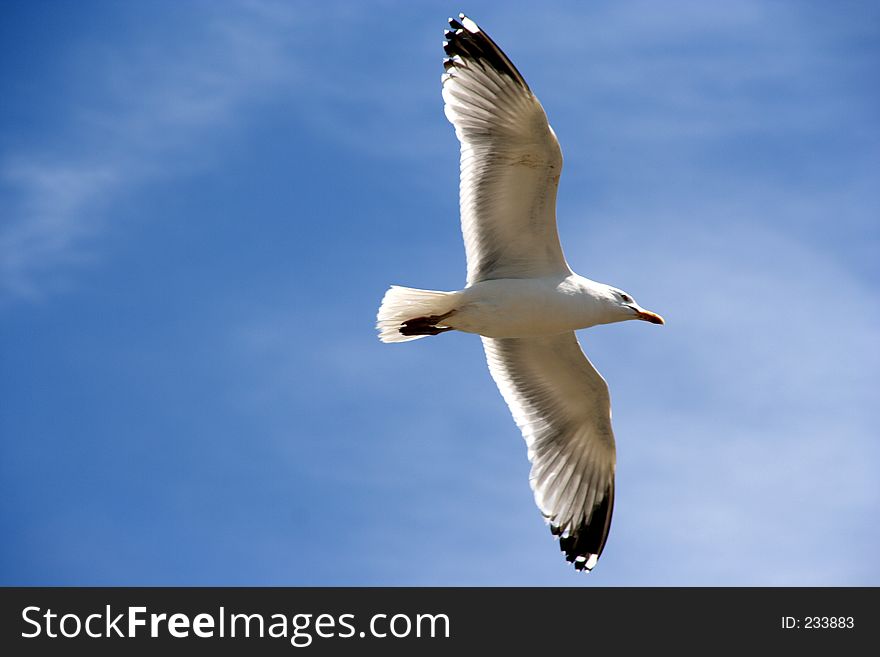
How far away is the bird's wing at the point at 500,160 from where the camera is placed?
724 centimetres

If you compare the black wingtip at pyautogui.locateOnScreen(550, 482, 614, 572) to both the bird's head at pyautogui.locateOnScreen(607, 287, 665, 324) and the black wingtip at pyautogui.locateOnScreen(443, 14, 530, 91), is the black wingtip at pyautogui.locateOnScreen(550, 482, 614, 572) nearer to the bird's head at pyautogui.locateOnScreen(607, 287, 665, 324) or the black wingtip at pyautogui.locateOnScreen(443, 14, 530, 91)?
the bird's head at pyautogui.locateOnScreen(607, 287, 665, 324)

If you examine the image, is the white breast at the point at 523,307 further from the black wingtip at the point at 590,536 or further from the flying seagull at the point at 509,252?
the black wingtip at the point at 590,536

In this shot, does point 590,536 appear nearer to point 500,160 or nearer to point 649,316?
point 649,316

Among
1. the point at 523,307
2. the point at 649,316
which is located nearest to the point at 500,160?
the point at 523,307

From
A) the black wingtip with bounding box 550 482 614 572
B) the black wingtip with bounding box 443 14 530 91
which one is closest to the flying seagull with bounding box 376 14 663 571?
the black wingtip with bounding box 443 14 530 91

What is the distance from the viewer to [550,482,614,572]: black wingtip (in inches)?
331

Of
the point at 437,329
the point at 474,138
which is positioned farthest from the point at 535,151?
the point at 437,329

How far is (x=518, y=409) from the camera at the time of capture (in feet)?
27.8

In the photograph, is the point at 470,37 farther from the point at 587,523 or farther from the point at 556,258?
the point at 587,523

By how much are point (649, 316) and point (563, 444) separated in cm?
122

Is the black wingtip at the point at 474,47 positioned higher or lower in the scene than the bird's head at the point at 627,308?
higher

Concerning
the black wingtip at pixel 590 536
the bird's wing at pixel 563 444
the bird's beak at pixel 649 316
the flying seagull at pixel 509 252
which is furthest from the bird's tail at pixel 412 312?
the black wingtip at pixel 590 536

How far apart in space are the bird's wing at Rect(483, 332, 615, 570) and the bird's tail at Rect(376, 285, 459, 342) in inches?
40.0

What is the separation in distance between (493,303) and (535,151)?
3.37 ft
